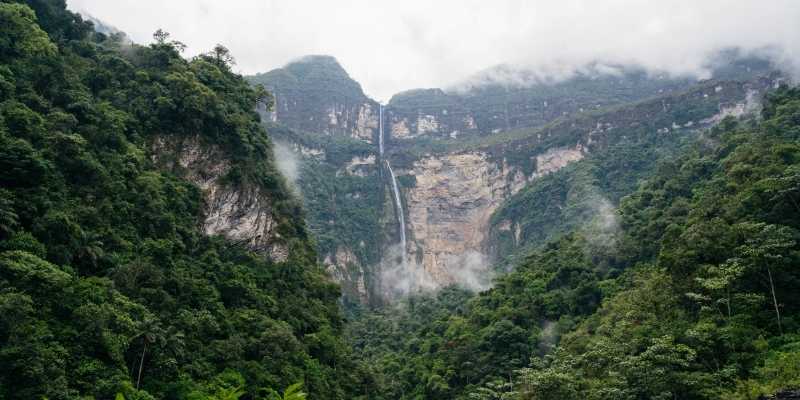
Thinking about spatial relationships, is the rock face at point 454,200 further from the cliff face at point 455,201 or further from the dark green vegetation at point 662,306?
Result: the dark green vegetation at point 662,306

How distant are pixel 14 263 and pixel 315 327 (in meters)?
21.1

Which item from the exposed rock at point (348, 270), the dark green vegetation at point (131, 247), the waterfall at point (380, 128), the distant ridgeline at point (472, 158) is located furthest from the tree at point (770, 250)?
the waterfall at point (380, 128)

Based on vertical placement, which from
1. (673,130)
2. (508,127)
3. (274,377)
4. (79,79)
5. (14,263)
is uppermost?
(508,127)

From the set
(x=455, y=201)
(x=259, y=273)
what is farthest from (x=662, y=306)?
(x=455, y=201)

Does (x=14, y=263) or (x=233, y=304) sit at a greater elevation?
(x=14, y=263)

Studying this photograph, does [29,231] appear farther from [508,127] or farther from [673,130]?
[508,127]

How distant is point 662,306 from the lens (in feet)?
100

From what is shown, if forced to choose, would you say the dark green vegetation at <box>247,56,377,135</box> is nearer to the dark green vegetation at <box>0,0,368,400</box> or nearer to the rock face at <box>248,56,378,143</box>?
the rock face at <box>248,56,378,143</box>

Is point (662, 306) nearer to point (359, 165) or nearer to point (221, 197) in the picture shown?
point (221, 197)

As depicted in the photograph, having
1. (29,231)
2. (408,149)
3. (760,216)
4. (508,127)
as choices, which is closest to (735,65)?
(508,127)

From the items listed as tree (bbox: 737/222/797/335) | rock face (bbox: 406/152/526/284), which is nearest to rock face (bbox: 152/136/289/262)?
tree (bbox: 737/222/797/335)

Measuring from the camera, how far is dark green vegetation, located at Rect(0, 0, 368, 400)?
72.2ft

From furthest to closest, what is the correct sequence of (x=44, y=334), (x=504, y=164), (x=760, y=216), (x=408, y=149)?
(x=408, y=149) → (x=504, y=164) → (x=760, y=216) → (x=44, y=334)

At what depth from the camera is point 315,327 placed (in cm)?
4000
